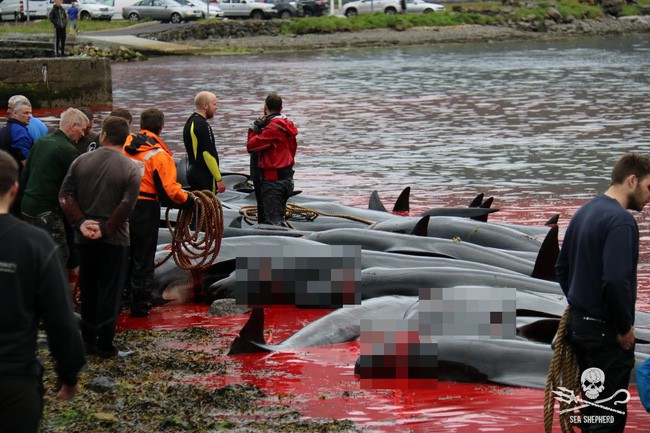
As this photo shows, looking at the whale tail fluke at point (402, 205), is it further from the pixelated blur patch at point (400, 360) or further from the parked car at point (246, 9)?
the parked car at point (246, 9)

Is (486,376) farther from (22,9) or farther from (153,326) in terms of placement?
(22,9)

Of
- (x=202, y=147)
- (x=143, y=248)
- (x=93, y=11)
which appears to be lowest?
(x=143, y=248)

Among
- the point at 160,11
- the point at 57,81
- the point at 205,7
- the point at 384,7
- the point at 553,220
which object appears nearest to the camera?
the point at 553,220

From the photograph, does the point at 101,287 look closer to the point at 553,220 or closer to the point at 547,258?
the point at 547,258

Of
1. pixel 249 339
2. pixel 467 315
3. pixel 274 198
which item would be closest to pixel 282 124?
pixel 274 198

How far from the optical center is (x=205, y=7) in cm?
7219

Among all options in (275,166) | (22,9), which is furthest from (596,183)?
(22,9)

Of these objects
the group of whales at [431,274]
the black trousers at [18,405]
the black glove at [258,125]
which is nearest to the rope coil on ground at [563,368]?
the group of whales at [431,274]

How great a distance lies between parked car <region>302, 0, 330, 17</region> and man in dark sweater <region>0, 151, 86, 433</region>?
71.4 meters

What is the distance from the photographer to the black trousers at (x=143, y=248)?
11.1 m

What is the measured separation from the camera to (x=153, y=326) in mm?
11375

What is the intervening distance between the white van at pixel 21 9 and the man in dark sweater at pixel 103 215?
198ft

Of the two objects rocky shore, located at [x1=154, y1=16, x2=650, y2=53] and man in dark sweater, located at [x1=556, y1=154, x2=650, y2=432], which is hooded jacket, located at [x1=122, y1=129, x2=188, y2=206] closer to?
man in dark sweater, located at [x1=556, y1=154, x2=650, y2=432]

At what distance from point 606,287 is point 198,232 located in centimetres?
615
